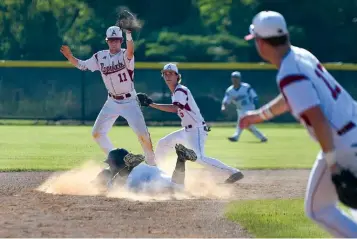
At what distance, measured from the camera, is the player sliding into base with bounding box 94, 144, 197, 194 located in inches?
394

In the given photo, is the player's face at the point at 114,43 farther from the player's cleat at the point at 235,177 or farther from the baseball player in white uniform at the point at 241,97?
the baseball player in white uniform at the point at 241,97

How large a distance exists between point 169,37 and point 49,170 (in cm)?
2948

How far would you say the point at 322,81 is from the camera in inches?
226

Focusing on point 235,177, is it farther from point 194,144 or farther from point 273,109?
point 273,109

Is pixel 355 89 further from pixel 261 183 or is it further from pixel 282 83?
pixel 282 83

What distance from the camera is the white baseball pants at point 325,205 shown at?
594 cm

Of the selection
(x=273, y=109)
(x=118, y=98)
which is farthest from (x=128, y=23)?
(x=273, y=109)

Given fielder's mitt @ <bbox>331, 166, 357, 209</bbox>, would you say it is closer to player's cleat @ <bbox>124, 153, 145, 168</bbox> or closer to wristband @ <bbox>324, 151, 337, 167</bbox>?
wristband @ <bbox>324, 151, 337, 167</bbox>

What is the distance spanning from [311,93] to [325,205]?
89cm

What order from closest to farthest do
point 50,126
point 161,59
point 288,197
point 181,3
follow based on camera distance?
point 288,197 → point 50,126 → point 161,59 → point 181,3

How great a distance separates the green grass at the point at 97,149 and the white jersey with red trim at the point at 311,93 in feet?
27.1

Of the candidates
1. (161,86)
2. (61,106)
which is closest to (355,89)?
(161,86)

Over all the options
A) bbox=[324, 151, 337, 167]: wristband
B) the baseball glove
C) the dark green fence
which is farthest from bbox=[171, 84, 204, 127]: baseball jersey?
the dark green fence

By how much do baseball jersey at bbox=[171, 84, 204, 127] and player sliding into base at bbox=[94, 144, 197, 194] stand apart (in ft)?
3.39
